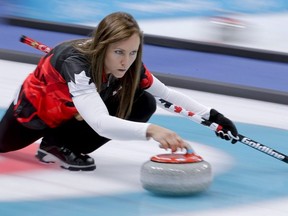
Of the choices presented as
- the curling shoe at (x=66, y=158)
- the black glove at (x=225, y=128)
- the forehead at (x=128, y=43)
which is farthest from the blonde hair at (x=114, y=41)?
the black glove at (x=225, y=128)

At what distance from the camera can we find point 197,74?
472 cm

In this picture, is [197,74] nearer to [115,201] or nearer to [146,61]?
[146,61]

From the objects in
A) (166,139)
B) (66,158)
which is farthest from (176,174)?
(66,158)

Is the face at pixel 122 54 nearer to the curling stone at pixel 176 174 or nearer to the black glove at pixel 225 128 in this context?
the curling stone at pixel 176 174

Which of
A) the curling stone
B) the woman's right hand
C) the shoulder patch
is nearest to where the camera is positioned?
the woman's right hand

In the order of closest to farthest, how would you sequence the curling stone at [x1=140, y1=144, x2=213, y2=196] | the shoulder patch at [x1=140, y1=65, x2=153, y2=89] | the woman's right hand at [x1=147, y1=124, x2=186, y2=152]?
1. the woman's right hand at [x1=147, y1=124, x2=186, y2=152]
2. the curling stone at [x1=140, y1=144, x2=213, y2=196]
3. the shoulder patch at [x1=140, y1=65, x2=153, y2=89]

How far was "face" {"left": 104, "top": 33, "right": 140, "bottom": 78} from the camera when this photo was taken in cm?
270

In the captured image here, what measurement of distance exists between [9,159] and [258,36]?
2.41 metres

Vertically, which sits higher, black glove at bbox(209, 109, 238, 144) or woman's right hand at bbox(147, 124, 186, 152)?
woman's right hand at bbox(147, 124, 186, 152)

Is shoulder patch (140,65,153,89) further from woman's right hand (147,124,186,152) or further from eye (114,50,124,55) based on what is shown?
woman's right hand (147,124,186,152)

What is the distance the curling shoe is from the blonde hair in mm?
227

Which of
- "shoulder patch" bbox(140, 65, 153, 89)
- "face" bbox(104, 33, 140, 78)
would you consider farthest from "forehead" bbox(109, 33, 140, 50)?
"shoulder patch" bbox(140, 65, 153, 89)

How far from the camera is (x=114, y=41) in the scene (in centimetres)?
270

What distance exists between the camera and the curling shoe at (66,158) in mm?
2992
